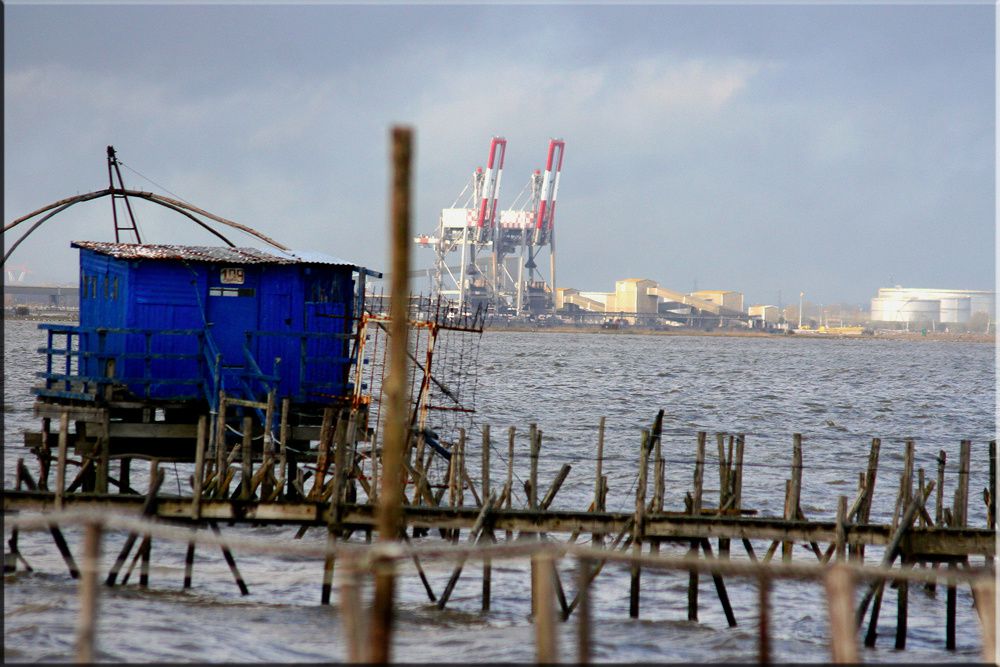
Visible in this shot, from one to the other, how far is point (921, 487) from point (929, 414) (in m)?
43.5

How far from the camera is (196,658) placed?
13.9m

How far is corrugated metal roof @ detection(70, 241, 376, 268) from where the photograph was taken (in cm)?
2105

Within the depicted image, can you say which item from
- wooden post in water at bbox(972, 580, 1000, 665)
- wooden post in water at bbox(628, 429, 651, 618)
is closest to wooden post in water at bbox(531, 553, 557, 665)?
wooden post in water at bbox(972, 580, 1000, 665)

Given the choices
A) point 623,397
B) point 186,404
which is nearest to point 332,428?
point 186,404

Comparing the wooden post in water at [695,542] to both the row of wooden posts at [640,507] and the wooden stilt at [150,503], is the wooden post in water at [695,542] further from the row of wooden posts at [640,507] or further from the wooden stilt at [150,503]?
the wooden stilt at [150,503]

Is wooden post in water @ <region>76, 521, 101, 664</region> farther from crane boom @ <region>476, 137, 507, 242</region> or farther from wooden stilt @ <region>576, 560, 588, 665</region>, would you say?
crane boom @ <region>476, 137, 507, 242</region>

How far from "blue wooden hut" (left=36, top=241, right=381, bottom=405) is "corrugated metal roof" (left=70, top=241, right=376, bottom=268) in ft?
0.08

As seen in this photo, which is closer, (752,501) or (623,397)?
(752,501)

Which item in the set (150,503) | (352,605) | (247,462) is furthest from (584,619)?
(247,462)

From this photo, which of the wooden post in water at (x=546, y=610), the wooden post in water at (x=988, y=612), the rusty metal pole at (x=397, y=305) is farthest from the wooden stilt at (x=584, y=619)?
the wooden post in water at (x=988, y=612)

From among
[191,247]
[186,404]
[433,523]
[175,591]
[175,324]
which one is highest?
[191,247]

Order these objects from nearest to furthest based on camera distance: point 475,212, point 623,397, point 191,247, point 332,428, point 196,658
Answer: point 196,658 → point 332,428 → point 191,247 → point 623,397 → point 475,212

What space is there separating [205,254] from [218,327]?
1344 mm

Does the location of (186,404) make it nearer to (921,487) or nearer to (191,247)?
(191,247)
